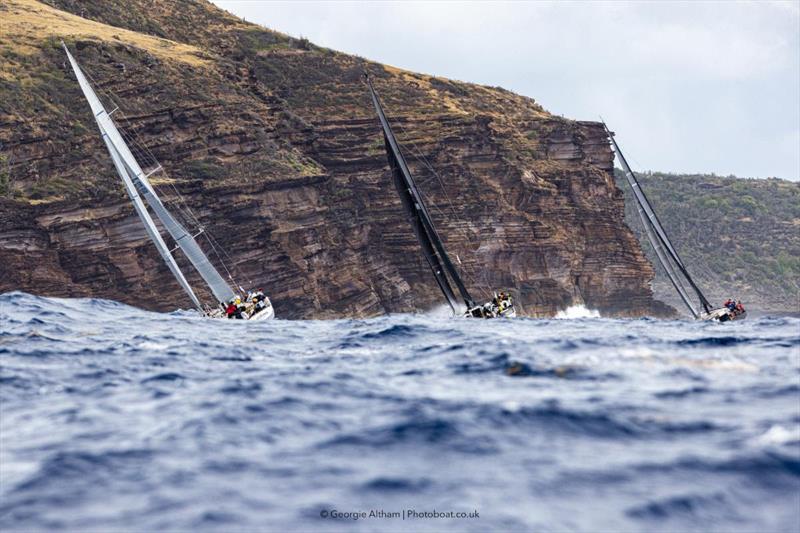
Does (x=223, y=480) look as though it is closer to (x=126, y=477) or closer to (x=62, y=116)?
(x=126, y=477)

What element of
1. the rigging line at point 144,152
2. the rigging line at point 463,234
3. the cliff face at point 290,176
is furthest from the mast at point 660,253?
the rigging line at point 144,152

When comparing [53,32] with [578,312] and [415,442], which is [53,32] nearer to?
[578,312]

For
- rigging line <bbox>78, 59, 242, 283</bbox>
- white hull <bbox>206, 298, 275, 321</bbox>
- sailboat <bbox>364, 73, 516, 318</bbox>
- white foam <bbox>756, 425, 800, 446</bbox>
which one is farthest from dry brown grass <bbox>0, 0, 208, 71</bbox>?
white foam <bbox>756, 425, 800, 446</bbox>

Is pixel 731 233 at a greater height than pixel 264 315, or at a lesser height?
greater

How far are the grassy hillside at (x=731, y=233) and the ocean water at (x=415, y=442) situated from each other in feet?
338

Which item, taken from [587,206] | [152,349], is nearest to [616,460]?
[152,349]

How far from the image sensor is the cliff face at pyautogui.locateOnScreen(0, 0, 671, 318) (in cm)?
5991

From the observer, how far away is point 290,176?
68.4 metres

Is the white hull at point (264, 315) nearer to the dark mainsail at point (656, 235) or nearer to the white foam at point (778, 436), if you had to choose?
the dark mainsail at point (656, 235)

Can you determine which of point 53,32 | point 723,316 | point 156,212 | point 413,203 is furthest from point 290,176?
point 723,316

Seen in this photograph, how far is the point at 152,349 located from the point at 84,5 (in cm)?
7629

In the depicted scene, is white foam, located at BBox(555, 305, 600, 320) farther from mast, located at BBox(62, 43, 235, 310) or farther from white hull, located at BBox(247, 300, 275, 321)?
white hull, located at BBox(247, 300, 275, 321)

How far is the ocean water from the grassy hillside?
103m

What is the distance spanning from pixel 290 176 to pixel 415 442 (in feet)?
189
